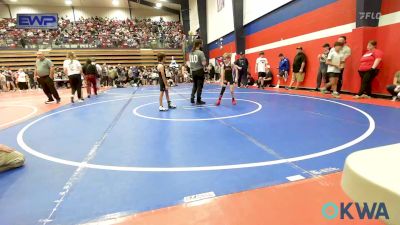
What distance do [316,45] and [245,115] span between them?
6455 millimetres

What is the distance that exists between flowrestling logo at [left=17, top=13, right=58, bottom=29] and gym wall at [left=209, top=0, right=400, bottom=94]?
54.4 ft

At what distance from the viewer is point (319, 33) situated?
10242mm

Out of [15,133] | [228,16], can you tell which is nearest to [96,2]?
[228,16]

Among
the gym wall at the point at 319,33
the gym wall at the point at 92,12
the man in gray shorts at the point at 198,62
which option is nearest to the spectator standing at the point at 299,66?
the gym wall at the point at 319,33

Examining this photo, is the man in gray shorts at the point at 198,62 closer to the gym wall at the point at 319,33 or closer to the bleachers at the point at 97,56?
the gym wall at the point at 319,33

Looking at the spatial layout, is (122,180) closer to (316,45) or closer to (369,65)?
(369,65)

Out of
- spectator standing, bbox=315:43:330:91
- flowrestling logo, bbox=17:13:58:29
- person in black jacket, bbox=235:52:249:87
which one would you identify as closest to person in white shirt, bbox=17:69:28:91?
flowrestling logo, bbox=17:13:58:29

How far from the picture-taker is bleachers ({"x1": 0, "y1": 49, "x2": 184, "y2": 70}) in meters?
23.5

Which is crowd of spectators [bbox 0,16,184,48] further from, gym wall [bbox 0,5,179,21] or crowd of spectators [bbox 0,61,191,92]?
crowd of spectators [bbox 0,61,191,92]

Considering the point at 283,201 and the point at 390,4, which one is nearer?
the point at 283,201

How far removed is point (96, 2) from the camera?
98.7ft

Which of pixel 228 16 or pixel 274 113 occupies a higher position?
pixel 228 16

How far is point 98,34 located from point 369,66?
85.3 ft

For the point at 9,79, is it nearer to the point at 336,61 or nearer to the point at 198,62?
the point at 198,62
